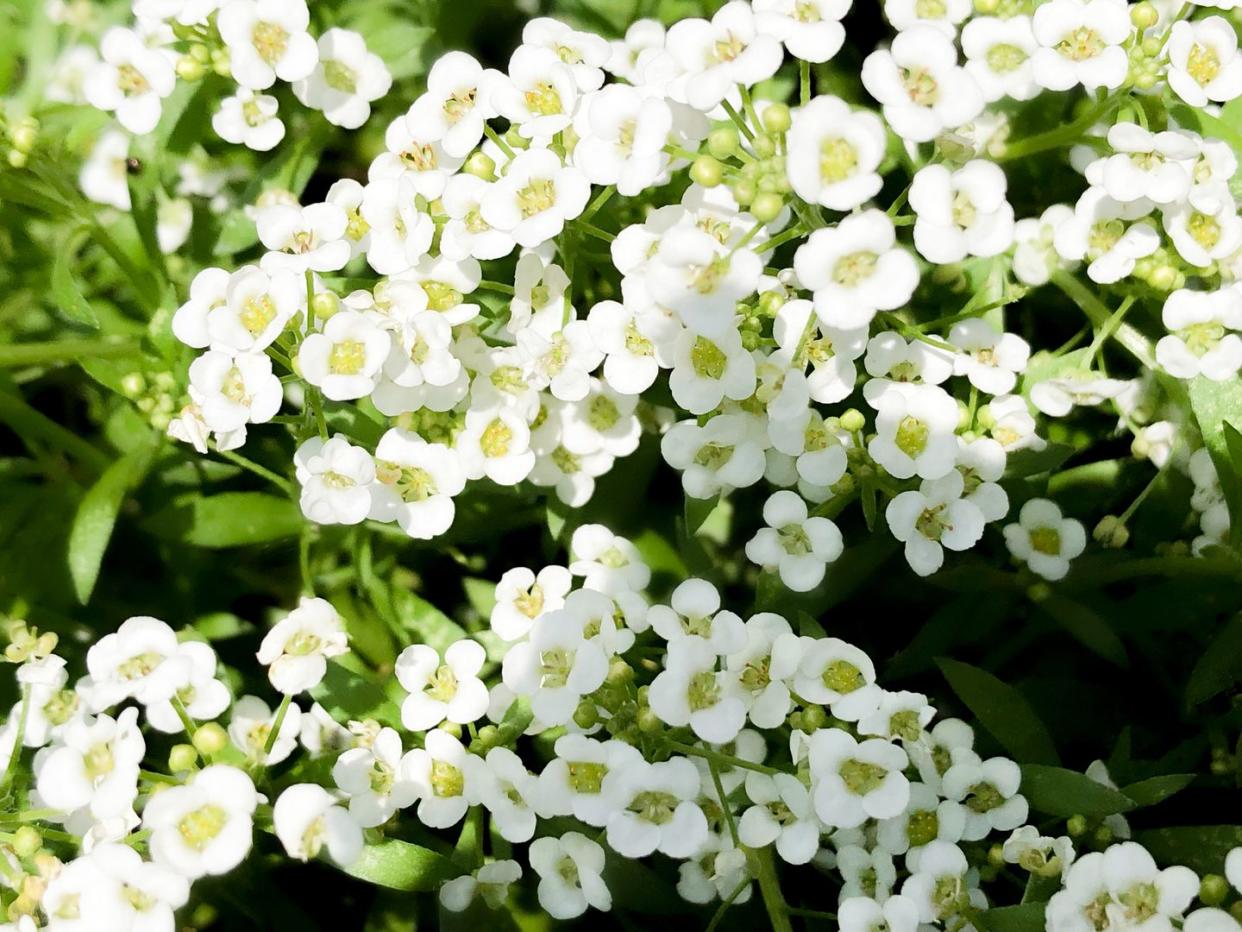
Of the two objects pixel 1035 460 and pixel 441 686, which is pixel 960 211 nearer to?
pixel 1035 460

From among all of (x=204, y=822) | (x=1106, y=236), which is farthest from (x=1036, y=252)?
(x=204, y=822)

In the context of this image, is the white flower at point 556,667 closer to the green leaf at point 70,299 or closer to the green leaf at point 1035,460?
the green leaf at point 1035,460

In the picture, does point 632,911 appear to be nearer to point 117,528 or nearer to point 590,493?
point 590,493

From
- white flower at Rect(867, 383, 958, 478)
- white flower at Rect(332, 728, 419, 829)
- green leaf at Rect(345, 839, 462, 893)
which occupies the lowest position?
green leaf at Rect(345, 839, 462, 893)

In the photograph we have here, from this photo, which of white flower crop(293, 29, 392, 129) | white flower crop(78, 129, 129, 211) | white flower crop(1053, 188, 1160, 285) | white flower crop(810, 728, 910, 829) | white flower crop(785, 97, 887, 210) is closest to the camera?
white flower crop(785, 97, 887, 210)

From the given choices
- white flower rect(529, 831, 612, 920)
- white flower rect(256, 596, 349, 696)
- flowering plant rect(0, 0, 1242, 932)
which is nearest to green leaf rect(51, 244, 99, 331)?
flowering plant rect(0, 0, 1242, 932)

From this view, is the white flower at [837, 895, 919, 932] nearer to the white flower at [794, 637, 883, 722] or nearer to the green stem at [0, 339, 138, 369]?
the white flower at [794, 637, 883, 722]

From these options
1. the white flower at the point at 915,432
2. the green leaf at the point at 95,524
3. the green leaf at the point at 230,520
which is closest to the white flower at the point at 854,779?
the white flower at the point at 915,432

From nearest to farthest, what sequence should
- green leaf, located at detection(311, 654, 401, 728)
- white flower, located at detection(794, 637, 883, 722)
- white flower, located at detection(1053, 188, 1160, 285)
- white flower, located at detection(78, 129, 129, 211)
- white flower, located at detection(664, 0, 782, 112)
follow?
white flower, located at detection(664, 0, 782, 112), white flower, located at detection(794, 637, 883, 722), white flower, located at detection(1053, 188, 1160, 285), green leaf, located at detection(311, 654, 401, 728), white flower, located at detection(78, 129, 129, 211)
